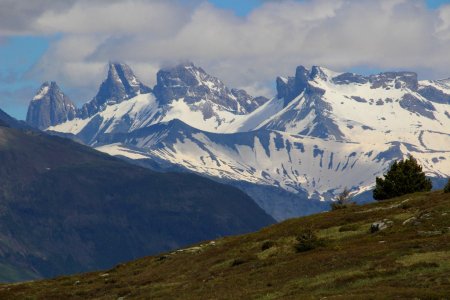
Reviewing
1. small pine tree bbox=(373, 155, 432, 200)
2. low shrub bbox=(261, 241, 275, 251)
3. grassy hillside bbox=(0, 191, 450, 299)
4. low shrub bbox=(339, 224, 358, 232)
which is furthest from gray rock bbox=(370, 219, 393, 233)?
small pine tree bbox=(373, 155, 432, 200)

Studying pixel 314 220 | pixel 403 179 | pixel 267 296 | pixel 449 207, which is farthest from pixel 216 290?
pixel 403 179

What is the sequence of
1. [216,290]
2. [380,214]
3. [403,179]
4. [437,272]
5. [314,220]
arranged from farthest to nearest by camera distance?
[403,179]
[314,220]
[380,214]
[216,290]
[437,272]

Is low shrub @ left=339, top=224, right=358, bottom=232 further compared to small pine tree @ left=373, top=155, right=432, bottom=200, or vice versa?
small pine tree @ left=373, top=155, right=432, bottom=200

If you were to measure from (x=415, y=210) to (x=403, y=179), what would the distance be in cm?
2841

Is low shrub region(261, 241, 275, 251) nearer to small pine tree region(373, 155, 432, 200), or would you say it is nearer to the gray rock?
the gray rock

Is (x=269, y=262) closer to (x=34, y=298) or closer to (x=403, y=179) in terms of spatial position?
(x=34, y=298)

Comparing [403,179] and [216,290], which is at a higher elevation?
[403,179]

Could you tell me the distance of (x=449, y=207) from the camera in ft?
256

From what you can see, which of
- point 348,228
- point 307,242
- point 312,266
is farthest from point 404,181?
point 312,266

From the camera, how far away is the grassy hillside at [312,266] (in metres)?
56.5

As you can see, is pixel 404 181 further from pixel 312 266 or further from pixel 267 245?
pixel 312 266

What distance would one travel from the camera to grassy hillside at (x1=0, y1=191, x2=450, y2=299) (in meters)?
56.5

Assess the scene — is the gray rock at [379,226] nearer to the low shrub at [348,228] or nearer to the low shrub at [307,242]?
the low shrub at [348,228]

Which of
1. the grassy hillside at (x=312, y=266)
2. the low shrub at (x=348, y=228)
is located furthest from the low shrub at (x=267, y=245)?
the low shrub at (x=348, y=228)
